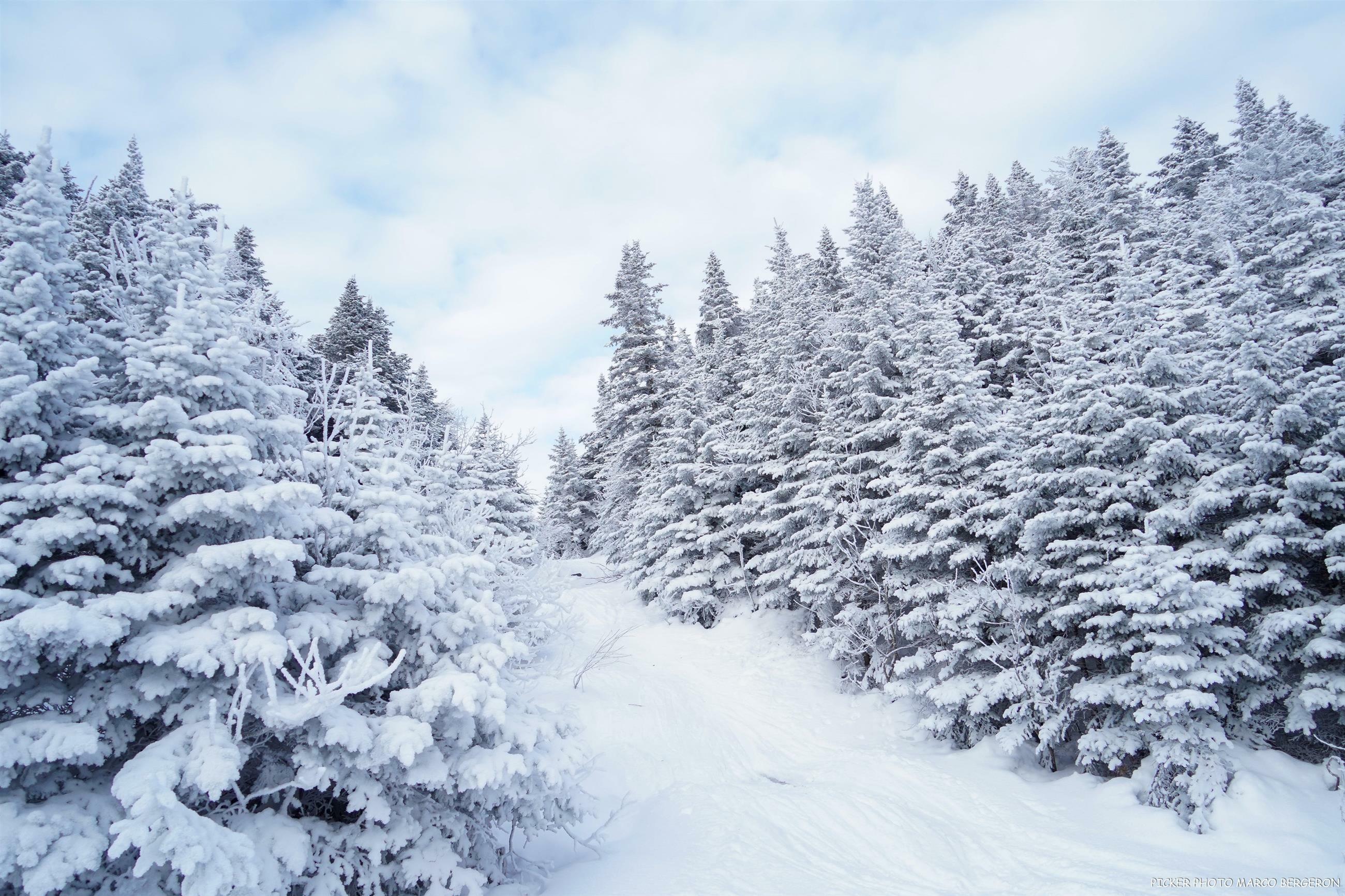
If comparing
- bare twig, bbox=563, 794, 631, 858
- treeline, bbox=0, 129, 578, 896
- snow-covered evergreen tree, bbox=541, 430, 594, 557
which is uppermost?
snow-covered evergreen tree, bbox=541, 430, 594, 557

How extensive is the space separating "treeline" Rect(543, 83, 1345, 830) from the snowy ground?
0.68 meters

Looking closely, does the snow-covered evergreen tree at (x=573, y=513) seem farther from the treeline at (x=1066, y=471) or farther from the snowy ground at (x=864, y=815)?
the snowy ground at (x=864, y=815)

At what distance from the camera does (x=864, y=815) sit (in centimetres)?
962

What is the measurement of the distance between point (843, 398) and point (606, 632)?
417 inches

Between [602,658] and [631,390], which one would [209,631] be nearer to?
[602,658]

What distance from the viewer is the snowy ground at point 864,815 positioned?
7.74 m

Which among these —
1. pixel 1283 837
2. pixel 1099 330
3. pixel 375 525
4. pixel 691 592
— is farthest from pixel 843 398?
pixel 375 525

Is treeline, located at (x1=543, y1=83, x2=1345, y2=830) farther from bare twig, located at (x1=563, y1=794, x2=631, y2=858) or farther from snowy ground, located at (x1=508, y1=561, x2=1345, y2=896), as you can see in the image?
bare twig, located at (x1=563, y1=794, x2=631, y2=858)

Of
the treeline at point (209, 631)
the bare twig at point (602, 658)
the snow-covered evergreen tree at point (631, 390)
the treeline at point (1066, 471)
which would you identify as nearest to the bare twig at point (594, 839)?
the treeline at point (209, 631)

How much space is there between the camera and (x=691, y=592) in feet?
65.2

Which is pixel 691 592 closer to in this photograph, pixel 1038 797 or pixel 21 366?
pixel 1038 797

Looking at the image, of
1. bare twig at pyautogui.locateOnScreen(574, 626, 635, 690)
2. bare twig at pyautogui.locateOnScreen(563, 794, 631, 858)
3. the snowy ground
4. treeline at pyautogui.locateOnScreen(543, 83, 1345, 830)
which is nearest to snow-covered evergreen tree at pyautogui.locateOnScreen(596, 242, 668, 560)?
treeline at pyautogui.locateOnScreen(543, 83, 1345, 830)

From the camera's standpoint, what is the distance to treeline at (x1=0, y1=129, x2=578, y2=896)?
14.8 ft

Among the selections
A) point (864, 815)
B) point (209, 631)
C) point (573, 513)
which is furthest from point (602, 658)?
point (573, 513)
